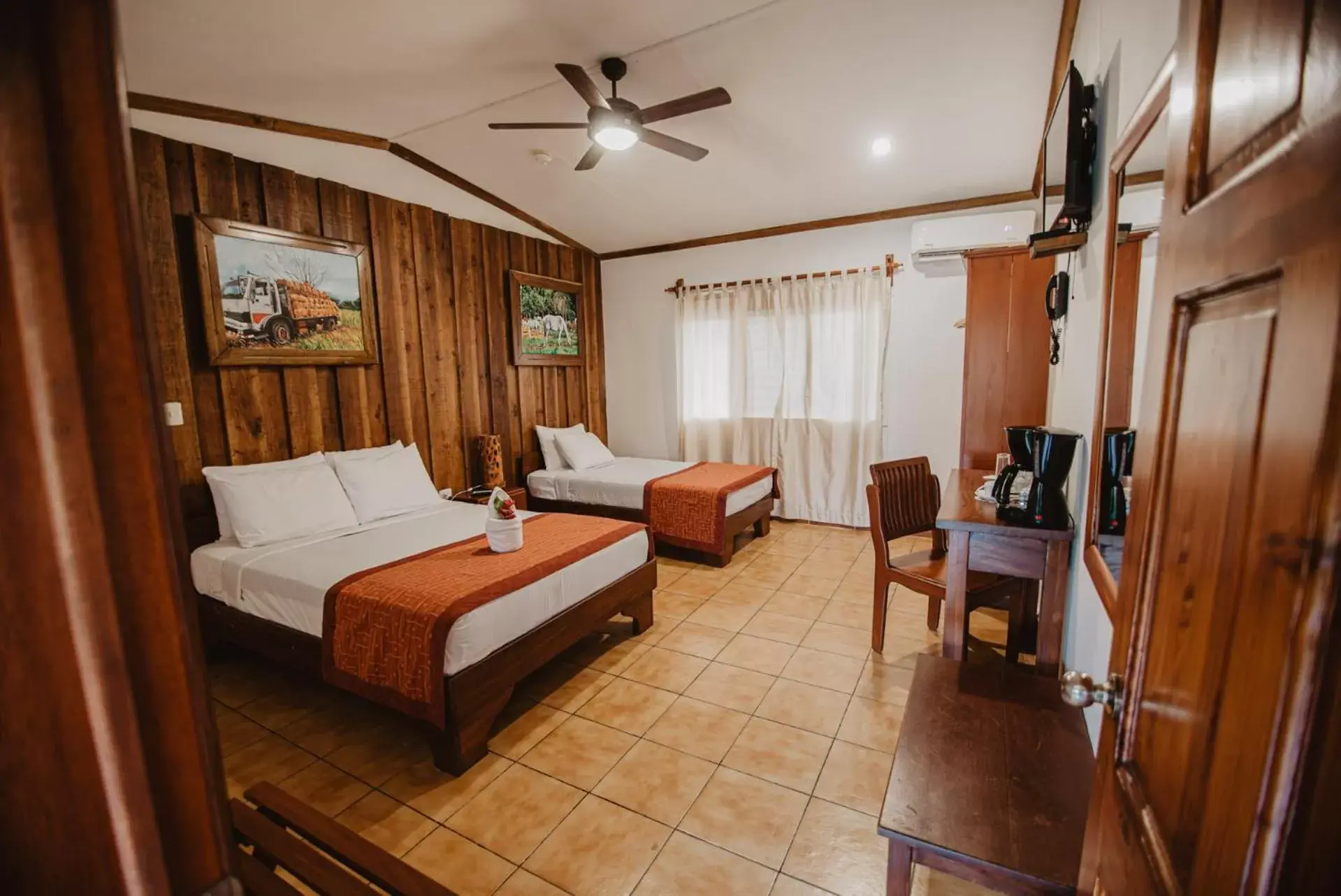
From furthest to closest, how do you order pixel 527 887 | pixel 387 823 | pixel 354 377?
pixel 354 377
pixel 387 823
pixel 527 887

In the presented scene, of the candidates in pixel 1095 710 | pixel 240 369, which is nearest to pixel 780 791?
pixel 1095 710

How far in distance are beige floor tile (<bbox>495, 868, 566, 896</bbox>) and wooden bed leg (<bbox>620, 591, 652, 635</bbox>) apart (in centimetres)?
135

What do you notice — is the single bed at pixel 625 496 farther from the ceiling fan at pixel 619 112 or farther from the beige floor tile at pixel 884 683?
the ceiling fan at pixel 619 112

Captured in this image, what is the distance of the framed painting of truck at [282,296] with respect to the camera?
112 inches

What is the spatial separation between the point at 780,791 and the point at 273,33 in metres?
3.49

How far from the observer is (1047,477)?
69.9 inches

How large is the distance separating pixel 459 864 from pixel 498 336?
3.80 metres

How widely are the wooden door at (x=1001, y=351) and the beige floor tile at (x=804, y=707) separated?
1637mm

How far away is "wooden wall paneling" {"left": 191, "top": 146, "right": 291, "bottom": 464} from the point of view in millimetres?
2846

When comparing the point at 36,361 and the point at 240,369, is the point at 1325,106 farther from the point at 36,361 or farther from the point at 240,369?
the point at 240,369

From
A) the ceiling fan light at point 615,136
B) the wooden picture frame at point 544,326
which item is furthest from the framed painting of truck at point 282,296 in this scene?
the ceiling fan light at point 615,136

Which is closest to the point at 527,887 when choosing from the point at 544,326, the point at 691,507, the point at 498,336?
the point at 691,507

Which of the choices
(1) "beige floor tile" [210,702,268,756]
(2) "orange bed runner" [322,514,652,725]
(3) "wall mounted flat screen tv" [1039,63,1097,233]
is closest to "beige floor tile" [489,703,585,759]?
(2) "orange bed runner" [322,514,652,725]

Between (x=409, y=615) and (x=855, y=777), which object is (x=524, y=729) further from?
(x=855, y=777)
